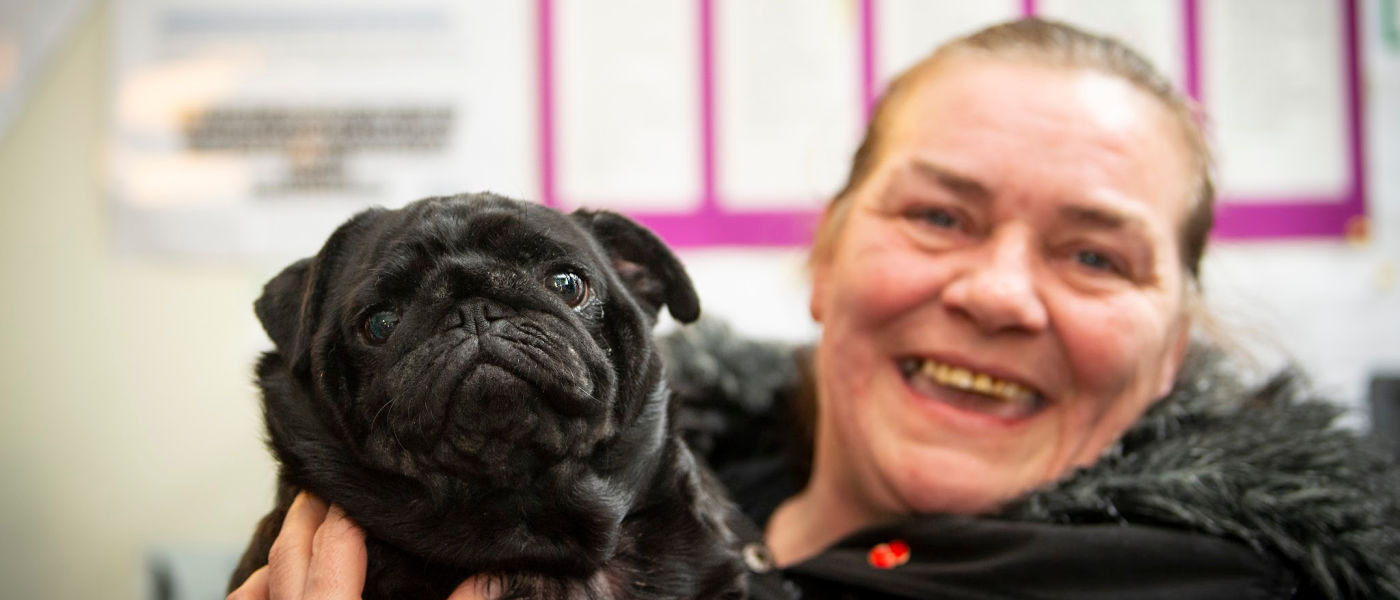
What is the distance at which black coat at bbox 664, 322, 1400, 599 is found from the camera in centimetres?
110

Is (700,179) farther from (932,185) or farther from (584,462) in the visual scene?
(584,462)

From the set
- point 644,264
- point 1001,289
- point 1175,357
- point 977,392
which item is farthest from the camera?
point 1175,357

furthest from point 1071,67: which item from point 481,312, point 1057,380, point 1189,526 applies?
point 481,312

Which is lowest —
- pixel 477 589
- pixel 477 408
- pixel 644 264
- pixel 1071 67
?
pixel 477 589

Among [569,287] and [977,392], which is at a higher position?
[569,287]

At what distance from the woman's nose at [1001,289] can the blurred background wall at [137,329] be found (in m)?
0.87

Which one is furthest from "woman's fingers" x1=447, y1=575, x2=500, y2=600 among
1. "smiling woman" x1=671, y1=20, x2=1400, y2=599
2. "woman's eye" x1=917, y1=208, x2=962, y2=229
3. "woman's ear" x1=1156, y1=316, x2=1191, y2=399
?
"woman's ear" x1=1156, y1=316, x2=1191, y2=399

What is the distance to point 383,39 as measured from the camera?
90.2 inches

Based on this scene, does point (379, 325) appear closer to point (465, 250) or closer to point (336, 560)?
point (465, 250)

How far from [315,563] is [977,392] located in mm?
886

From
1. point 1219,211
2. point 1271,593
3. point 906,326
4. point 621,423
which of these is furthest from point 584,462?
point 1219,211

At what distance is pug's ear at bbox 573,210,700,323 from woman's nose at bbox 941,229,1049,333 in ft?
1.29

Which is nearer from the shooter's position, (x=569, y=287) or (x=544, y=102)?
(x=569, y=287)

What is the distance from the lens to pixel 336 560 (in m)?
0.84
